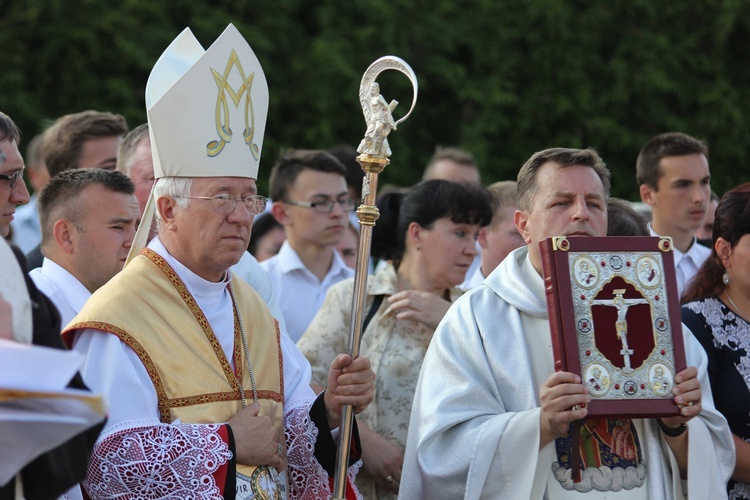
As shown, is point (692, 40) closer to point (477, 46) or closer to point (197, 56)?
point (477, 46)

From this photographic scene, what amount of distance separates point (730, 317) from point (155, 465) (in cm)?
279

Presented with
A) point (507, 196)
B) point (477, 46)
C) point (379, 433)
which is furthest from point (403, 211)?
point (477, 46)

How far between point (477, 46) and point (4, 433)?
9709 millimetres

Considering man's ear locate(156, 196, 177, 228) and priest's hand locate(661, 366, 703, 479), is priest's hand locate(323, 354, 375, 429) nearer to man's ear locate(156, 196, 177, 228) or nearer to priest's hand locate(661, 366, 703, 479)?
man's ear locate(156, 196, 177, 228)

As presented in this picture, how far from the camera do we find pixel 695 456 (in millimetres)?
4559

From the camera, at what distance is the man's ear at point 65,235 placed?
5.24 m

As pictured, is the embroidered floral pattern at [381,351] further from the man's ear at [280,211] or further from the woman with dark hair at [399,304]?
the man's ear at [280,211]

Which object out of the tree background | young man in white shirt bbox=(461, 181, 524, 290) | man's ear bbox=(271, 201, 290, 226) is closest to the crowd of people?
young man in white shirt bbox=(461, 181, 524, 290)

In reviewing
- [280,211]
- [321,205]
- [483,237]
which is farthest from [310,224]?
[483,237]

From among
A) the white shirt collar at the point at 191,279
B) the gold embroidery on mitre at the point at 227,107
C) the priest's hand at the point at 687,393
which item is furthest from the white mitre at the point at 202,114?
the priest's hand at the point at 687,393

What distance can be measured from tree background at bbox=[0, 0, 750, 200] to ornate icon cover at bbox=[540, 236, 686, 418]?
23.7 ft

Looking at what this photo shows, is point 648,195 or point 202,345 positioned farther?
point 648,195

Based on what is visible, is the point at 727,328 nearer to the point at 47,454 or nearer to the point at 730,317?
the point at 730,317

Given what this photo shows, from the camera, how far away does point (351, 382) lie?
4.45m
